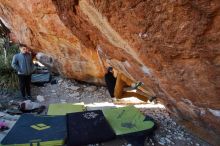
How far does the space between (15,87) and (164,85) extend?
13.2ft

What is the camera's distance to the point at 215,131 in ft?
12.5

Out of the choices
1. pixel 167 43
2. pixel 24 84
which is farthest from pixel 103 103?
pixel 167 43

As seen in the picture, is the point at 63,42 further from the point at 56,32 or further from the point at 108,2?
the point at 108,2

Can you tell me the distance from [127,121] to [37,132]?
4.44ft

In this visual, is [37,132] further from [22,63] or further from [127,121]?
[22,63]

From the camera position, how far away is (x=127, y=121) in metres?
4.35

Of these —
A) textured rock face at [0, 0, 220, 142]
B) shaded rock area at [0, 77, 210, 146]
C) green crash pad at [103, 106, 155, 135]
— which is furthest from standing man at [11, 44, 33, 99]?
green crash pad at [103, 106, 155, 135]

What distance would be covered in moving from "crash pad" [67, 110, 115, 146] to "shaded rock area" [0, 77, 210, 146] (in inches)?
5.7

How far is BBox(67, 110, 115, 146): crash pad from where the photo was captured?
377cm

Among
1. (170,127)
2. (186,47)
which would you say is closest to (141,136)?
(170,127)

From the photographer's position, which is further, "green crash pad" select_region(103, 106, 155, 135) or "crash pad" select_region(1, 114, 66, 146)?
"green crash pad" select_region(103, 106, 155, 135)

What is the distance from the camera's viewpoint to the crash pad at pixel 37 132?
143 inches

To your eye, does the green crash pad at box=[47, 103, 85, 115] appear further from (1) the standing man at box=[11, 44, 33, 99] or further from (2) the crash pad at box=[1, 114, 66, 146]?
(1) the standing man at box=[11, 44, 33, 99]

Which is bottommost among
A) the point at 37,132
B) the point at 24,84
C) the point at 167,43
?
the point at 37,132
